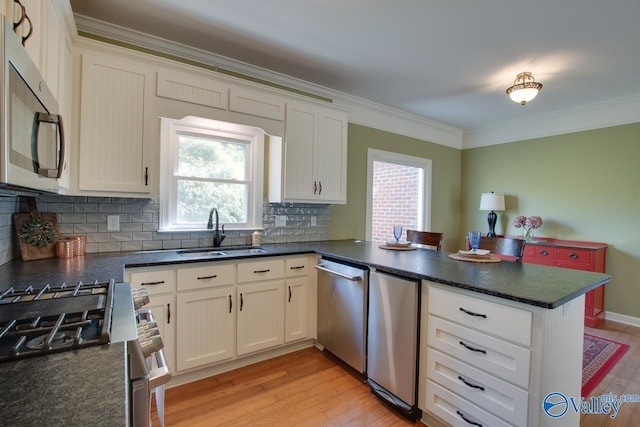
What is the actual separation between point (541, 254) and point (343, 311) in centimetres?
280

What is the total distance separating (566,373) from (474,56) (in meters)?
2.37

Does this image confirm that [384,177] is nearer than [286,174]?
No

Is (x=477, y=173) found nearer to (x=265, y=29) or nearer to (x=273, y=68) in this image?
(x=273, y=68)

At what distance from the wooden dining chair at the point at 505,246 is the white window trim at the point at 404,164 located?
1.59 meters

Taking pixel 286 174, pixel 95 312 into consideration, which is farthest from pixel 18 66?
pixel 286 174

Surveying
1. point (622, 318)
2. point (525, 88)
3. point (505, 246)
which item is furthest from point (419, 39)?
point (622, 318)

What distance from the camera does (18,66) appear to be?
805mm

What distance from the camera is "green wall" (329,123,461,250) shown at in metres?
3.66

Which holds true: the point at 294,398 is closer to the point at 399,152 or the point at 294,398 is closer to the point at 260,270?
the point at 260,270

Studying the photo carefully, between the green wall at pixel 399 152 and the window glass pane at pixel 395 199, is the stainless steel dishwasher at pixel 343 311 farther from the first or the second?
the window glass pane at pixel 395 199

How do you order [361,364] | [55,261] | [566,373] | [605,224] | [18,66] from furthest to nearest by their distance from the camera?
[605,224] < [361,364] < [55,261] < [566,373] < [18,66]

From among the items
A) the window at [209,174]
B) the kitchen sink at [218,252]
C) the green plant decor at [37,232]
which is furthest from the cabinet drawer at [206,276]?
the green plant decor at [37,232]

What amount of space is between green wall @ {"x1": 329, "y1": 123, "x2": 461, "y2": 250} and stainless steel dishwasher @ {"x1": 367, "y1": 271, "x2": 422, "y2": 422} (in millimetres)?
1559

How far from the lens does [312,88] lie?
324 cm
